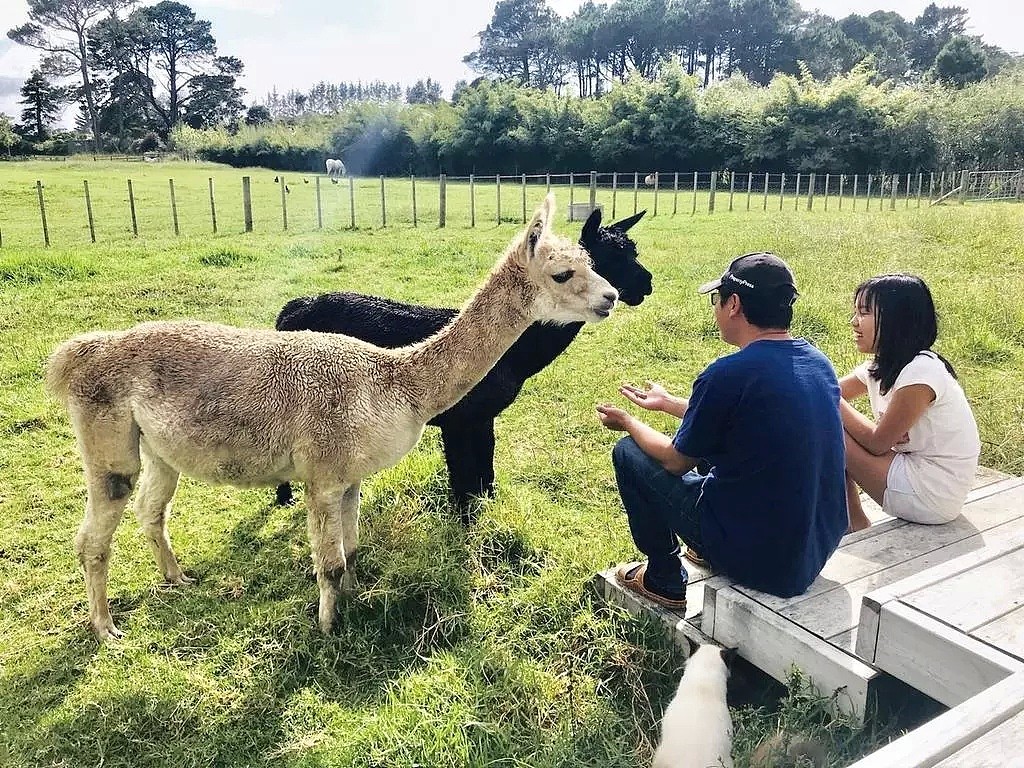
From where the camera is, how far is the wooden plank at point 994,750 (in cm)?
164

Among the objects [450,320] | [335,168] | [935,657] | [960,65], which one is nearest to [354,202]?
[450,320]

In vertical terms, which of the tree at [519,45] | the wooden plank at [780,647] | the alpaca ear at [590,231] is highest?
the tree at [519,45]

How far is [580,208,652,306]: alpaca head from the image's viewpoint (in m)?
5.68

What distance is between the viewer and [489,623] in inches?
148

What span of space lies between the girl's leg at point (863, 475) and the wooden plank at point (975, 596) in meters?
1.01

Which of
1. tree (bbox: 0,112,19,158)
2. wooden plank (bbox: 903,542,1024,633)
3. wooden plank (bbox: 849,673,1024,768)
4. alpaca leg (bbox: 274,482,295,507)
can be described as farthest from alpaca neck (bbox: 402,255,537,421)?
tree (bbox: 0,112,19,158)

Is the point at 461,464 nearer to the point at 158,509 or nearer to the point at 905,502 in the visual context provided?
the point at 158,509

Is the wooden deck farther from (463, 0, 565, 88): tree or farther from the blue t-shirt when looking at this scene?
(463, 0, 565, 88): tree

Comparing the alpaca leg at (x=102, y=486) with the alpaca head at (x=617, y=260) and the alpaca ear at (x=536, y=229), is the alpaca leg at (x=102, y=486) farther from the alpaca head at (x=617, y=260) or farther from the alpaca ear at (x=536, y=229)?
the alpaca head at (x=617, y=260)

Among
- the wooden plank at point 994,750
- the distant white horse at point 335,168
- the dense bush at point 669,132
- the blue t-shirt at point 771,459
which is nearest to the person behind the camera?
the wooden plank at point 994,750

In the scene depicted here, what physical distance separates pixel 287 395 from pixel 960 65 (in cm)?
7291

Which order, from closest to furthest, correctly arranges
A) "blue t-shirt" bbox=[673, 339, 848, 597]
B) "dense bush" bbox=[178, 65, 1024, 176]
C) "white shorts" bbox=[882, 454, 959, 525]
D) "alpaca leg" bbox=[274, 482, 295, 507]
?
"blue t-shirt" bbox=[673, 339, 848, 597]
"white shorts" bbox=[882, 454, 959, 525]
"alpaca leg" bbox=[274, 482, 295, 507]
"dense bush" bbox=[178, 65, 1024, 176]

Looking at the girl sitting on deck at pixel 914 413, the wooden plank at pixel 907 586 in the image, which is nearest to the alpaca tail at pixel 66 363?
the wooden plank at pixel 907 586

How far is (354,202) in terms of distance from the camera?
23453 mm
